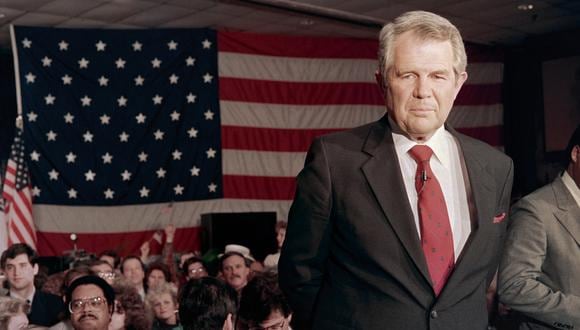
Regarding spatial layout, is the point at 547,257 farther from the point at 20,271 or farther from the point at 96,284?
the point at 20,271

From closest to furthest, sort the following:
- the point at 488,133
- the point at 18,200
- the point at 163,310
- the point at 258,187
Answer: the point at 163,310
the point at 18,200
the point at 258,187
the point at 488,133

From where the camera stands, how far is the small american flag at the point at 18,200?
1001cm

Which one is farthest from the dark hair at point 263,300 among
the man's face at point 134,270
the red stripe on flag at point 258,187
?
the red stripe on flag at point 258,187

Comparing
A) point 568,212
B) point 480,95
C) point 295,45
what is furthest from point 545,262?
point 480,95

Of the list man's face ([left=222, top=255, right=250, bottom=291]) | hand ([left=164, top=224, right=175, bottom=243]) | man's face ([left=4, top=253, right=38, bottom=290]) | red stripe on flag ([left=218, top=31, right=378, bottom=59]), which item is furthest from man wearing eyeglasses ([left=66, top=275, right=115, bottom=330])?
red stripe on flag ([left=218, top=31, right=378, bottom=59])

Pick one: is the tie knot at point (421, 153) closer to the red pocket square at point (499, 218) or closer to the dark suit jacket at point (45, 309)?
the red pocket square at point (499, 218)

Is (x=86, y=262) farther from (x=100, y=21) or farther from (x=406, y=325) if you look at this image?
(x=406, y=325)

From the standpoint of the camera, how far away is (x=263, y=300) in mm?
3488

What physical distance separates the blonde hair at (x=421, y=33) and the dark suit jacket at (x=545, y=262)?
1202mm

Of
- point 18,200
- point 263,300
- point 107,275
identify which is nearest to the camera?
point 263,300

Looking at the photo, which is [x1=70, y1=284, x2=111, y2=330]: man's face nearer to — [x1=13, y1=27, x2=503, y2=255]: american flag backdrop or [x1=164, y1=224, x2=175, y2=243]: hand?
[x1=164, y1=224, x2=175, y2=243]: hand

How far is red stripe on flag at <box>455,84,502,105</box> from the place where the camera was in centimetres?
1270

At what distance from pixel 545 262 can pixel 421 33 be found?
4.61 feet

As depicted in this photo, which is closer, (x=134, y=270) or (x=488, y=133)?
(x=134, y=270)
